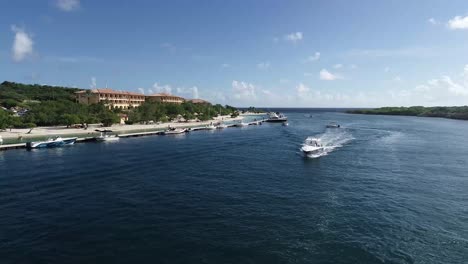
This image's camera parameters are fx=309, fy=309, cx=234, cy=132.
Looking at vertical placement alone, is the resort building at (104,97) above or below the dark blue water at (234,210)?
above

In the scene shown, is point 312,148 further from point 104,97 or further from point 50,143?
point 104,97

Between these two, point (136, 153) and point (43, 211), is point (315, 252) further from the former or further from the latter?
point (136, 153)

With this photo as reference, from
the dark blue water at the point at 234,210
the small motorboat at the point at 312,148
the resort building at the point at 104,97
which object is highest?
the resort building at the point at 104,97

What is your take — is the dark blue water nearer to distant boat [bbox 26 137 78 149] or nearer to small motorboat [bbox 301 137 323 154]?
small motorboat [bbox 301 137 323 154]

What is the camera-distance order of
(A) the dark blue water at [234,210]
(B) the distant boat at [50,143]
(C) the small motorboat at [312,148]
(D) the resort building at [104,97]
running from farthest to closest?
(D) the resort building at [104,97] → (B) the distant boat at [50,143] → (C) the small motorboat at [312,148] → (A) the dark blue water at [234,210]

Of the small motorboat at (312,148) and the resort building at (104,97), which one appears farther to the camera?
the resort building at (104,97)

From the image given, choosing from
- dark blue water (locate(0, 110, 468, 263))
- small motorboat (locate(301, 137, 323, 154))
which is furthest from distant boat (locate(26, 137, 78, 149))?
small motorboat (locate(301, 137, 323, 154))

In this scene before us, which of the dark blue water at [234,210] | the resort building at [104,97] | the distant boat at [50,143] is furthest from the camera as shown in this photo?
the resort building at [104,97]

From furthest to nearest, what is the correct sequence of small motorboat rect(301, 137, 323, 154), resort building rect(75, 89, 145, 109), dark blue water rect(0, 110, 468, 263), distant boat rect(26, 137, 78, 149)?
resort building rect(75, 89, 145, 109) → distant boat rect(26, 137, 78, 149) → small motorboat rect(301, 137, 323, 154) → dark blue water rect(0, 110, 468, 263)

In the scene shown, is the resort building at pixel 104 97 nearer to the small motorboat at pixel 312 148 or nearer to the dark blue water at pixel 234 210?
the dark blue water at pixel 234 210

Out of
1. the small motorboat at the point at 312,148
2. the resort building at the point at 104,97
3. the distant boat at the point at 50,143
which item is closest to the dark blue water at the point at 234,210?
the small motorboat at the point at 312,148
